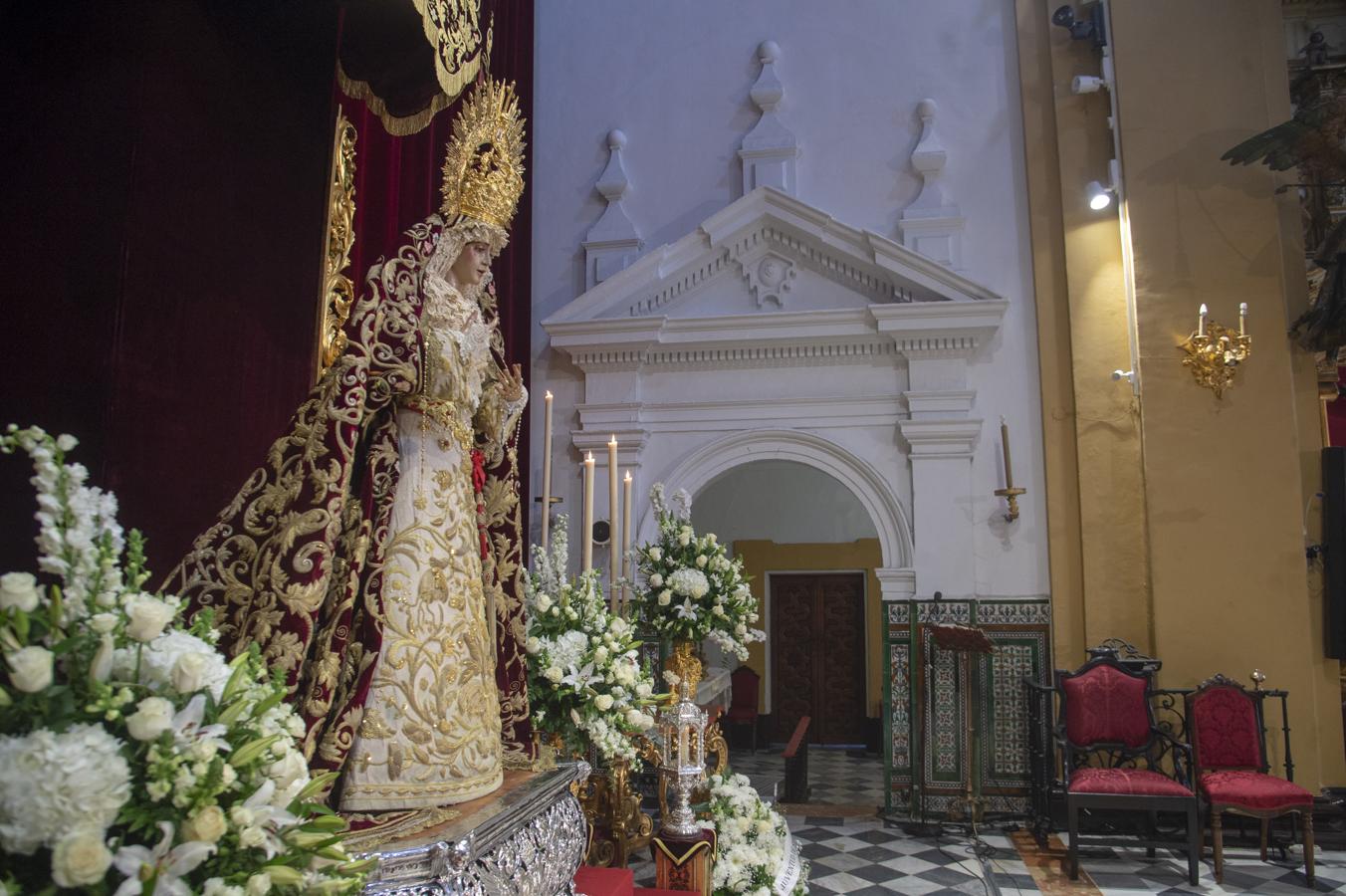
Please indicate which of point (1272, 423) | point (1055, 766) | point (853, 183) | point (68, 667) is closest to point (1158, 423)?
A: point (1272, 423)

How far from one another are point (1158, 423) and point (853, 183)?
2790 millimetres

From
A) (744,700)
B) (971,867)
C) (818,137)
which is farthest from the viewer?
(744,700)

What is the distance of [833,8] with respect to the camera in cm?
787

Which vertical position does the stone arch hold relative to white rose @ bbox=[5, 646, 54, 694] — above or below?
above

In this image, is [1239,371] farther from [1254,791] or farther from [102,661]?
[102,661]

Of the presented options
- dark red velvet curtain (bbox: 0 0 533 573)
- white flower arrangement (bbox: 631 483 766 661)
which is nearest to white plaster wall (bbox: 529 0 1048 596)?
white flower arrangement (bbox: 631 483 766 661)

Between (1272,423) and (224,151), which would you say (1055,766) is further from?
(224,151)

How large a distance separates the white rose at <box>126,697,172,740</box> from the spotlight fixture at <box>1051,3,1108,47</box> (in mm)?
7545

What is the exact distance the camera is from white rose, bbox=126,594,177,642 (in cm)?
119

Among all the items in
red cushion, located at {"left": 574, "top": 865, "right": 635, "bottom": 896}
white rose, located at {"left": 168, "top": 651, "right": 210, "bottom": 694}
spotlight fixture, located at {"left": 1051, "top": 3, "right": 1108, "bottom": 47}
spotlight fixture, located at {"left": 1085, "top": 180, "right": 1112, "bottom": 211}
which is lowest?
red cushion, located at {"left": 574, "top": 865, "right": 635, "bottom": 896}

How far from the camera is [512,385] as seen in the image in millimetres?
2711

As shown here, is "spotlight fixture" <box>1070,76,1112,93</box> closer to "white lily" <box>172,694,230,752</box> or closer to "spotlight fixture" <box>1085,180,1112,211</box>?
"spotlight fixture" <box>1085,180,1112,211</box>

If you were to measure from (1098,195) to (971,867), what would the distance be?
447cm

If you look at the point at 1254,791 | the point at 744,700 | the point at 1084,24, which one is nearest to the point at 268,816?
the point at 1254,791
